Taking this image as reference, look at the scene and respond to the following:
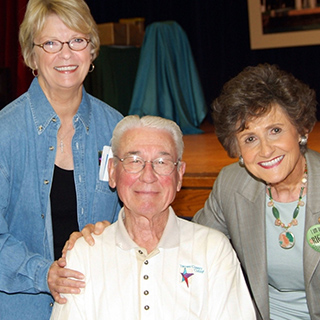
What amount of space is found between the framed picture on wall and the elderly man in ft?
16.4

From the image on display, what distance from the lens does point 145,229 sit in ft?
6.38

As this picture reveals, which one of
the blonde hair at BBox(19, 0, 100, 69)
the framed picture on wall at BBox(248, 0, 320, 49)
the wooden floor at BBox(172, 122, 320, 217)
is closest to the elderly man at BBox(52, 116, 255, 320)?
the blonde hair at BBox(19, 0, 100, 69)

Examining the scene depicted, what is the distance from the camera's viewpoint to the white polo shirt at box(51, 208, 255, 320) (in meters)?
1.81

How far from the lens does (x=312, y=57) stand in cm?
656

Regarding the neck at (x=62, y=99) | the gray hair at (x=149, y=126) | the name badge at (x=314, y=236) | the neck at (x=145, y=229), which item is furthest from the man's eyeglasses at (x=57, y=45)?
the name badge at (x=314, y=236)

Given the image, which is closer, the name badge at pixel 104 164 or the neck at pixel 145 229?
the neck at pixel 145 229

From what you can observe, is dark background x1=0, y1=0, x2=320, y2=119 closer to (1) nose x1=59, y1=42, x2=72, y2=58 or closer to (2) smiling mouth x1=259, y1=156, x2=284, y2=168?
(2) smiling mouth x1=259, y1=156, x2=284, y2=168

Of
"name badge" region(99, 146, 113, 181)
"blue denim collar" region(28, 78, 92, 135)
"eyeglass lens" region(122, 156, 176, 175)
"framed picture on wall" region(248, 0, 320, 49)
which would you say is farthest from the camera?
"framed picture on wall" region(248, 0, 320, 49)

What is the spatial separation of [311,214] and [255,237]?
9.2 inches

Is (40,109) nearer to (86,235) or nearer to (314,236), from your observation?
(86,235)

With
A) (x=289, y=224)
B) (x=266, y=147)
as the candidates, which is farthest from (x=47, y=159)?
(x=289, y=224)

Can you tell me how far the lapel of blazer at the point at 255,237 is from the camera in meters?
2.10

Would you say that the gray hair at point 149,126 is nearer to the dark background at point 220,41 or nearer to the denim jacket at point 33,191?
the denim jacket at point 33,191

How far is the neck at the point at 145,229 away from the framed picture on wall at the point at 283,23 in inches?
200
